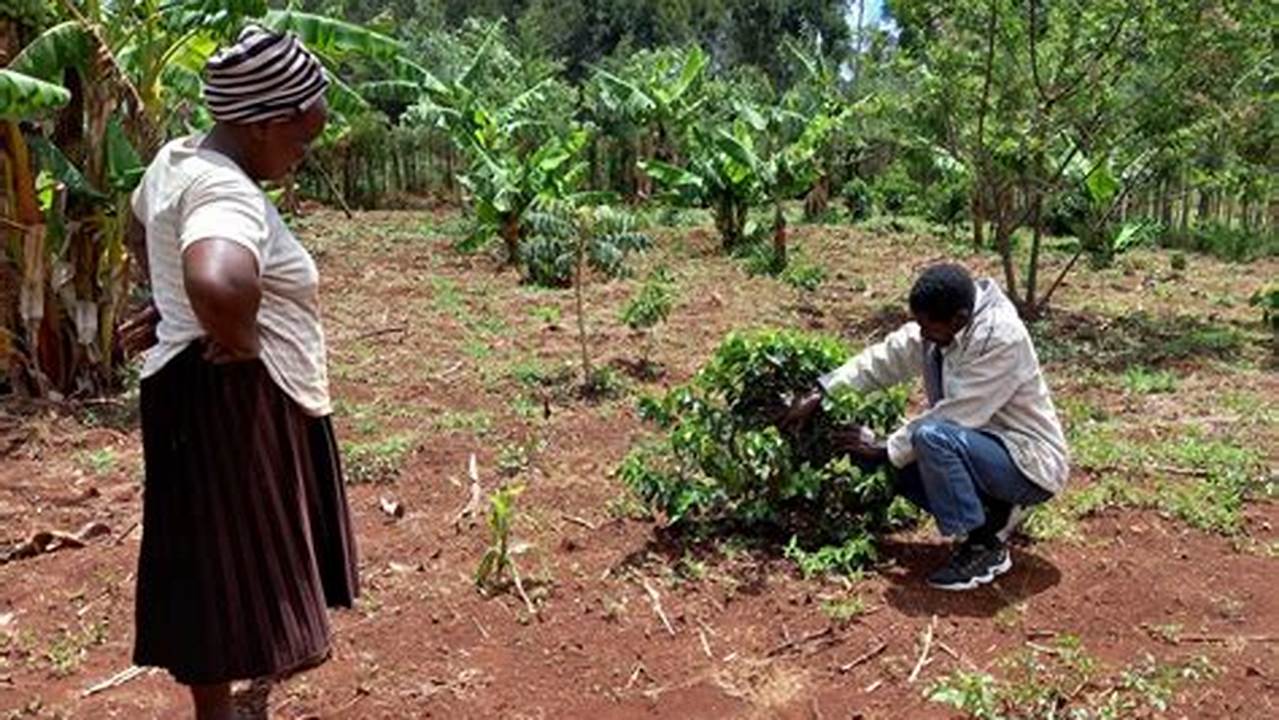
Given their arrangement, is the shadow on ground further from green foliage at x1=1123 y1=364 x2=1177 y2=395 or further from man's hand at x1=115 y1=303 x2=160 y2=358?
green foliage at x1=1123 y1=364 x2=1177 y2=395

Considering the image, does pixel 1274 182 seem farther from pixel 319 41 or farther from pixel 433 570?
pixel 433 570

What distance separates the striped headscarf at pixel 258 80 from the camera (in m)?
2.51

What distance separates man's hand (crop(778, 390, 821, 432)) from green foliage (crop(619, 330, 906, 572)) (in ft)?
0.13

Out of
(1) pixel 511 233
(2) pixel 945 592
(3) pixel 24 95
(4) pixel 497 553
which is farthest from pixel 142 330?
(1) pixel 511 233

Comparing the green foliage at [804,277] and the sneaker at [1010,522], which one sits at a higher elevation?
the sneaker at [1010,522]

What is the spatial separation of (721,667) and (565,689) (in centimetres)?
51

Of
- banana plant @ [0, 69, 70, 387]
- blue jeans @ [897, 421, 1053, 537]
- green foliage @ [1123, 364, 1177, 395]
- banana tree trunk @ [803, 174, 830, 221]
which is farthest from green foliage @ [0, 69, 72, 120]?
banana tree trunk @ [803, 174, 830, 221]

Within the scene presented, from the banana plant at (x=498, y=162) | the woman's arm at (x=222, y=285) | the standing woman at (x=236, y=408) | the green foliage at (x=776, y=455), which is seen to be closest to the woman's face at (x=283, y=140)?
the standing woman at (x=236, y=408)

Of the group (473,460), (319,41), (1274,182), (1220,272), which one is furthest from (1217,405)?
(1220,272)

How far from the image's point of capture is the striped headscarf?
251cm

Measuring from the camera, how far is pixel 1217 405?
24.9 feet

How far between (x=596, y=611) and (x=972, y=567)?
52.5 inches

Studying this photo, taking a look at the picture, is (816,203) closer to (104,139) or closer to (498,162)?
(498,162)

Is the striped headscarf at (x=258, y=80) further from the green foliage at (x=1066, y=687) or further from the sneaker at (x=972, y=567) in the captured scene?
the sneaker at (x=972, y=567)
